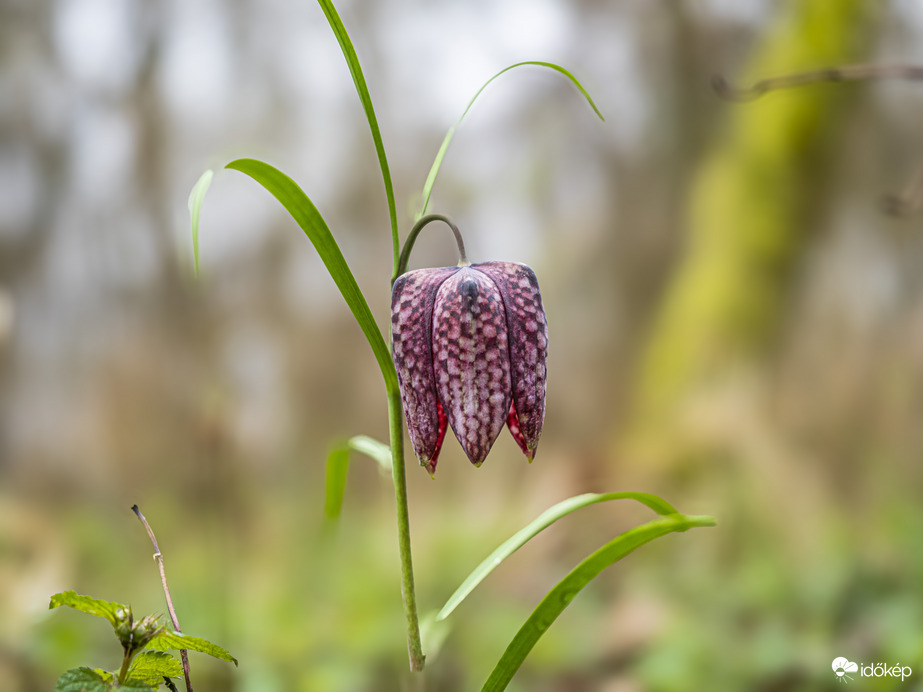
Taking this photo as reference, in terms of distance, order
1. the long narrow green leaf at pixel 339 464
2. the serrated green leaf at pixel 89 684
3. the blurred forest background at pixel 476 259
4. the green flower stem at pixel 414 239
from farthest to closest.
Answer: the blurred forest background at pixel 476 259 < the long narrow green leaf at pixel 339 464 < the green flower stem at pixel 414 239 < the serrated green leaf at pixel 89 684

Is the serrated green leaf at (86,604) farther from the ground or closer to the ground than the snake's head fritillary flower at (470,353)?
closer to the ground

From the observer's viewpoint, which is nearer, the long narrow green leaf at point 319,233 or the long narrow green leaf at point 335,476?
the long narrow green leaf at point 319,233

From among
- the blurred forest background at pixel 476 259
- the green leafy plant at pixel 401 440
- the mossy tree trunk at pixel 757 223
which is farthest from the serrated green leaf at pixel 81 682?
the mossy tree trunk at pixel 757 223

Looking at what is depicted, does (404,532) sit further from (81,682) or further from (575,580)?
(81,682)

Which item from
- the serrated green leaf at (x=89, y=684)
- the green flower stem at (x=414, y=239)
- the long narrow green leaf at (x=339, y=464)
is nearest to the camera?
the serrated green leaf at (x=89, y=684)

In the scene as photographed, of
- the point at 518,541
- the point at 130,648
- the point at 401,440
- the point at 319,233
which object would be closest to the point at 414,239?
the point at 319,233

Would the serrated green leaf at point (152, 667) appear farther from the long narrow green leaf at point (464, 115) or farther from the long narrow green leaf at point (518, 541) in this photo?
the long narrow green leaf at point (464, 115)

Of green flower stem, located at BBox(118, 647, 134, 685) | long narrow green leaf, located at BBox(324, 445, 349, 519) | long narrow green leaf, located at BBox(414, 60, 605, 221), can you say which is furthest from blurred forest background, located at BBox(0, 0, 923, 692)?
long narrow green leaf, located at BBox(414, 60, 605, 221)
